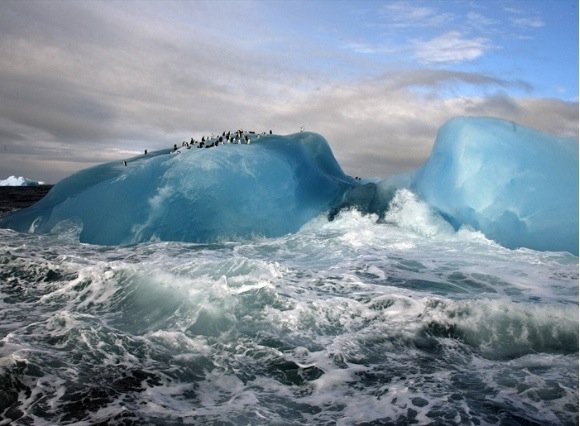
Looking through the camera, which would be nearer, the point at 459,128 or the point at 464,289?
the point at 464,289

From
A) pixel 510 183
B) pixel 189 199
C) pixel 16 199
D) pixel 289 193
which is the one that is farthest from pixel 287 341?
pixel 16 199

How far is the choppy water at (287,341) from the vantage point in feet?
14.0

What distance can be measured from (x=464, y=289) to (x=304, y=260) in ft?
12.8

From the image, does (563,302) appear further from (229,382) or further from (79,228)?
(79,228)

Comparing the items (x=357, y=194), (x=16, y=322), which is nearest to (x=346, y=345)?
(x=16, y=322)

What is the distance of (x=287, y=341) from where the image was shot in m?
5.79

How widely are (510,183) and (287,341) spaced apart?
30.6ft

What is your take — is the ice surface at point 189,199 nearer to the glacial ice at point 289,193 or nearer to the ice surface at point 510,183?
the glacial ice at point 289,193

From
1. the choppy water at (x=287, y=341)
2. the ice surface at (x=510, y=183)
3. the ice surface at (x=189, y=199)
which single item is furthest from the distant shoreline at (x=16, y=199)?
the ice surface at (x=510, y=183)

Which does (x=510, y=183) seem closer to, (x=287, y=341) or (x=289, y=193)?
(x=289, y=193)

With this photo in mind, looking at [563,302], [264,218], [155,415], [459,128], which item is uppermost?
[459,128]

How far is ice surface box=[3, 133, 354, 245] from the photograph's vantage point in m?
13.2

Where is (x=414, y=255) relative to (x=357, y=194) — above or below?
below

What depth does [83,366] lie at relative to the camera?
4910 mm
